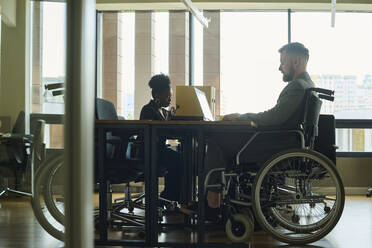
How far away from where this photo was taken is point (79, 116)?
24 cm

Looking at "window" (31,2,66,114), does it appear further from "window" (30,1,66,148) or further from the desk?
the desk

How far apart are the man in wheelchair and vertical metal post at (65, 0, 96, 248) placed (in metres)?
2.34

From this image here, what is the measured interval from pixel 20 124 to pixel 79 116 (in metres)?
0.24

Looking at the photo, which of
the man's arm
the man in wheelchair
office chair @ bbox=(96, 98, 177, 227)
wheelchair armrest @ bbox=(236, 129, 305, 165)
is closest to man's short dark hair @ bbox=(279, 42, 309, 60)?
the man in wheelchair

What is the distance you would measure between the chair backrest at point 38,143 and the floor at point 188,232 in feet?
0.14

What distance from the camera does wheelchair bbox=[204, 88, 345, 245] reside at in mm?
2549

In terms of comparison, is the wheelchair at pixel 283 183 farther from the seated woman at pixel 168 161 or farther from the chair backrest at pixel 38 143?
the chair backrest at pixel 38 143

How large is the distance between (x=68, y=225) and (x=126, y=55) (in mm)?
6033

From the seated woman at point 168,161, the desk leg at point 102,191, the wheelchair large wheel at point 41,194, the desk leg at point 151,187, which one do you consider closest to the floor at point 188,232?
the wheelchair large wheel at point 41,194

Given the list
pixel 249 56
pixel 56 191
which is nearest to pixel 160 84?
pixel 249 56

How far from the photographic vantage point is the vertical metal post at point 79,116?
24cm

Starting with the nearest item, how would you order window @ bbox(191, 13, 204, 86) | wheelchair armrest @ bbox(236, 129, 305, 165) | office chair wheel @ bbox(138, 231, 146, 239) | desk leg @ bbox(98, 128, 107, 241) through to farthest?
1. desk leg @ bbox(98, 128, 107, 241)
2. wheelchair armrest @ bbox(236, 129, 305, 165)
3. office chair wheel @ bbox(138, 231, 146, 239)
4. window @ bbox(191, 13, 204, 86)

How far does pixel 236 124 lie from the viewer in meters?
2.56

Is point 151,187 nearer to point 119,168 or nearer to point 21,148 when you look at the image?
point 119,168
